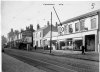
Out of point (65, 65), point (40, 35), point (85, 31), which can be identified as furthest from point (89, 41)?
point (40, 35)

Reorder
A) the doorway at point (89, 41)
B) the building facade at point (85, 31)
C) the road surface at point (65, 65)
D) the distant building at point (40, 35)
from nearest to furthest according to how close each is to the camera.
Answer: the road surface at point (65, 65), the building facade at point (85, 31), the doorway at point (89, 41), the distant building at point (40, 35)

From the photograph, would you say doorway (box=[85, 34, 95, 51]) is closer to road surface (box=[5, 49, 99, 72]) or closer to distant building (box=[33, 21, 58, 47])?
road surface (box=[5, 49, 99, 72])

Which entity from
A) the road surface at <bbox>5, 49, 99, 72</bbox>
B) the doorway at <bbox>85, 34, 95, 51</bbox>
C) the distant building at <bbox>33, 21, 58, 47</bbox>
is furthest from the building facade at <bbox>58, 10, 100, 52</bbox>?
the distant building at <bbox>33, 21, 58, 47</bbox>

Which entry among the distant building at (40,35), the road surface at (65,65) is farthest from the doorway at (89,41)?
the distant building at (40,35)

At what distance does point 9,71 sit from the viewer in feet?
26.8

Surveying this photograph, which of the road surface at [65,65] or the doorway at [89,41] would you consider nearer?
the road surface at [65,65]

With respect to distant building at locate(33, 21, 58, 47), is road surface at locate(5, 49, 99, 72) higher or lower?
lower

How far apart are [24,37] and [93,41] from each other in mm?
28702

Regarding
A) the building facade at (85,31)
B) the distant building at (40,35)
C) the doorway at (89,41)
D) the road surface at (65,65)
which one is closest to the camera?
the road surface at (65,65)

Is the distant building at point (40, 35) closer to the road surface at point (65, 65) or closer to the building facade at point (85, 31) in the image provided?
the building facade at point (85, 31)

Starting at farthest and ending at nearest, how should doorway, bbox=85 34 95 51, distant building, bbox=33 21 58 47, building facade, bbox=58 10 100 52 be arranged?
distant building, bbox=33 21 58 47 < doorway, bbox=85 34 95 51 < building facade, bbox=58 10 100 52

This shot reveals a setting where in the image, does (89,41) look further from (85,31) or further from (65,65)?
(65,65)

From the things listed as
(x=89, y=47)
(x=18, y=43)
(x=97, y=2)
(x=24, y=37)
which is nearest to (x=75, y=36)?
(x=89, y=47)

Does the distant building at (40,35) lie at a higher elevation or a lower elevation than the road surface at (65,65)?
higher
